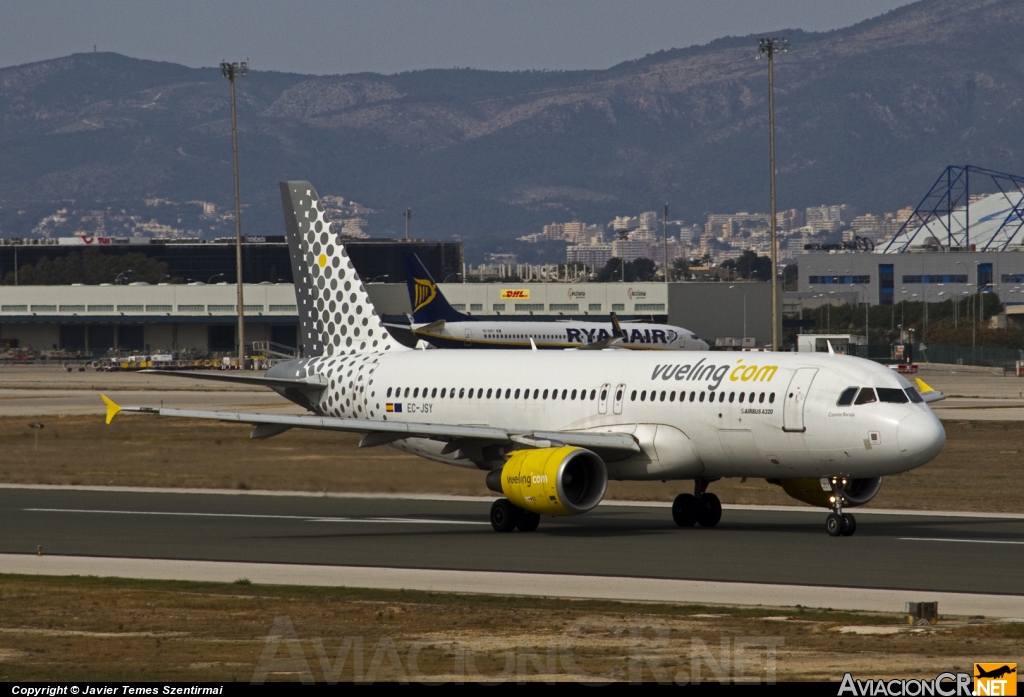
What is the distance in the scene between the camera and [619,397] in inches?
1374

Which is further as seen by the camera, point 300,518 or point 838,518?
point 300,518

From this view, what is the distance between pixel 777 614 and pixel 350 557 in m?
10.7

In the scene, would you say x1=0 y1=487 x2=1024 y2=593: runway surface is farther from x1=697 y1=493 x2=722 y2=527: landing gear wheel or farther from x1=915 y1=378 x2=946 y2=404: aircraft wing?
x1=915 y1=378 x2=946 y2=404: aircraft wing

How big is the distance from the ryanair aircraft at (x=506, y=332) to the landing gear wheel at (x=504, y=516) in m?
77.4

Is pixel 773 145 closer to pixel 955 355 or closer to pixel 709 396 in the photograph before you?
pixel 709 396

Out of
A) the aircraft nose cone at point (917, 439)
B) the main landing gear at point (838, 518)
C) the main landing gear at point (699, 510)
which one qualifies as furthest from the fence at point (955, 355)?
the aircraft nose cone at point (917, 439)

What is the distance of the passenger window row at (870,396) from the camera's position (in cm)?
3158

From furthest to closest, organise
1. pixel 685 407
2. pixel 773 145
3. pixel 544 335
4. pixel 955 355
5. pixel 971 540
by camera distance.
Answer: pixel 955 355 < pixel 544 335 < pixel 773 145 < pixel 685 407 < pixel 971 540

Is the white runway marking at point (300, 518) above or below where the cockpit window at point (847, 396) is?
below

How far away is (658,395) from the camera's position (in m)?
34.2

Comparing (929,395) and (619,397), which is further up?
(619,397)

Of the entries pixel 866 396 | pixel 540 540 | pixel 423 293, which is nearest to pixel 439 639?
pixel 540 540

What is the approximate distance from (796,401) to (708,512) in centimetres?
457

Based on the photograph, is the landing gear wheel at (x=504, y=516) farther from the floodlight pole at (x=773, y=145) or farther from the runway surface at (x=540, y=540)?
the floodlight pole at (x=773, y=145)
